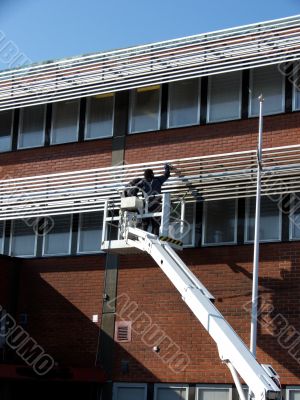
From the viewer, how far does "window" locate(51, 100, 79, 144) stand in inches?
806

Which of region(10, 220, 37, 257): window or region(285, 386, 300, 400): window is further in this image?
region(10, 220, 37, 257): window

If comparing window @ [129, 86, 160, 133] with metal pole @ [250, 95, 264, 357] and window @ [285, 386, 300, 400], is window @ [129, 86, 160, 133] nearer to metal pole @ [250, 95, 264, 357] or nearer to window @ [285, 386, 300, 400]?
metal pole @ [250, 95, 264, 357]

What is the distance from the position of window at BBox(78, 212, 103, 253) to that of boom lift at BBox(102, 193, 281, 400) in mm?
718

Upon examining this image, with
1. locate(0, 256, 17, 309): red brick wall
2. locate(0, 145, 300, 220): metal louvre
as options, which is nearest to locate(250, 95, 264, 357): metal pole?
locate(0, 145, 300, 220): metal louvre

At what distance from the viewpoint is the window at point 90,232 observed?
1942cm

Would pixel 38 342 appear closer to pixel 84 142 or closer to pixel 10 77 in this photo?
pixel 84 142

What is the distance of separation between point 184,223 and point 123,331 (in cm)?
260

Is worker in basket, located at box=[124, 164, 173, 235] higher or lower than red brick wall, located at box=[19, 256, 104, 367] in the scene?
higher

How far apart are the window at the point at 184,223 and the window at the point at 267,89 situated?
2.35 metres

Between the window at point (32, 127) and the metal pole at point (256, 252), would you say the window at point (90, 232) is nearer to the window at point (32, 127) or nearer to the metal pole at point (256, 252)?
the window at point (32, 127)

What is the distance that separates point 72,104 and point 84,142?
108 cm

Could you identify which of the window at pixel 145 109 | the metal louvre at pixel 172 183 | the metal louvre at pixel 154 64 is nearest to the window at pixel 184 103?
the window at pixel 145 109

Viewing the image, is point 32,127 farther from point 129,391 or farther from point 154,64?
→ point 129,391

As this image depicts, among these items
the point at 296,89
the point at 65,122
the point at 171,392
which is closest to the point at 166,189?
the point at 296,89
